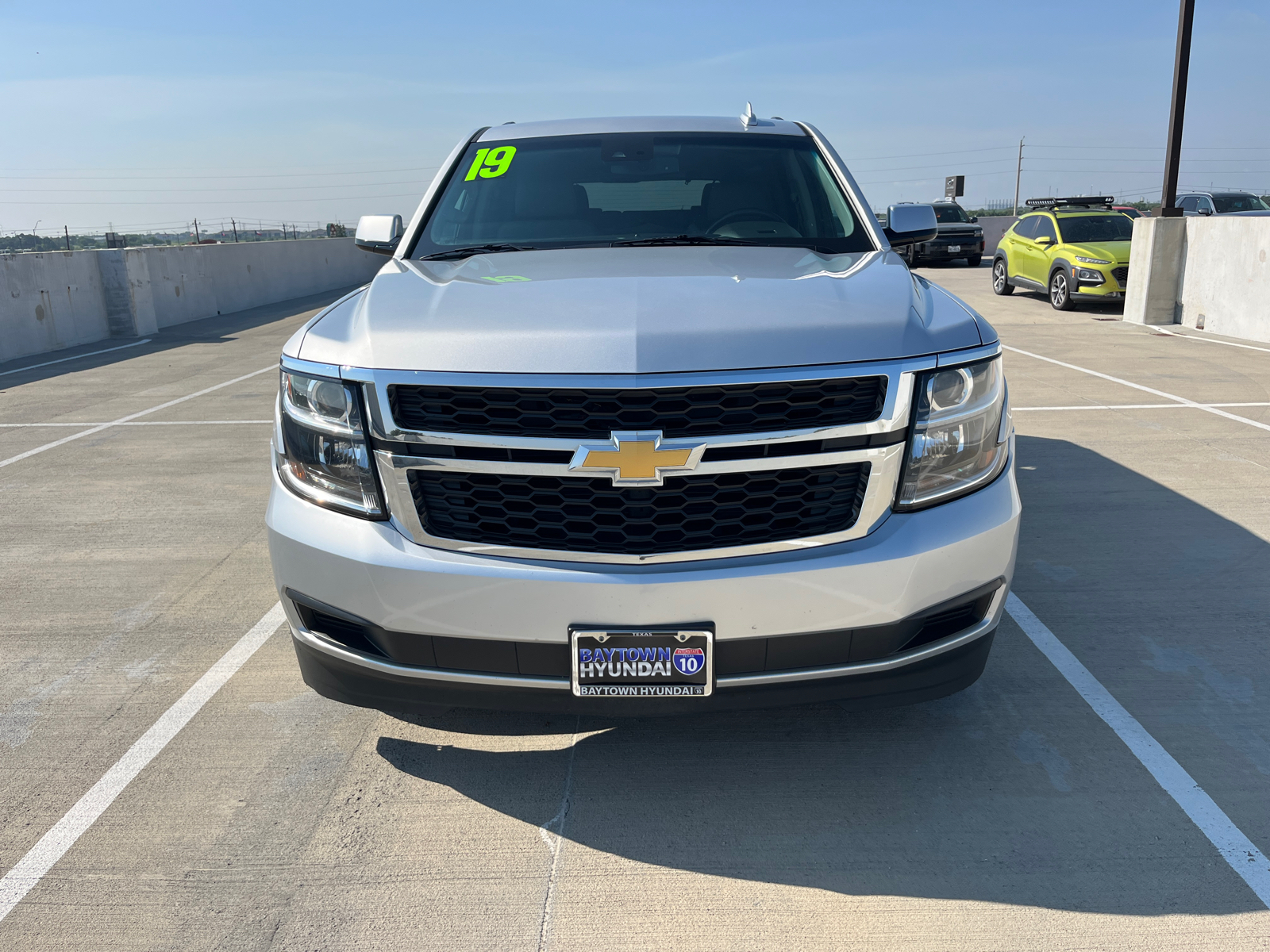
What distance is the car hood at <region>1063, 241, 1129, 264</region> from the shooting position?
15.4 m

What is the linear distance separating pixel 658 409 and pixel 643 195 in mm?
1854

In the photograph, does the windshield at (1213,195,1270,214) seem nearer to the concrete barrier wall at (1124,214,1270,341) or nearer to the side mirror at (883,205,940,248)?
the concrete barrier wall at (1124,214,1270,341)

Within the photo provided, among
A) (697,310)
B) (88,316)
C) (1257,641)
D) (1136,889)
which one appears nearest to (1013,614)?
(1257,641)

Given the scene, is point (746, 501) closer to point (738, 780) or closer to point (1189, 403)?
point (738, 780)

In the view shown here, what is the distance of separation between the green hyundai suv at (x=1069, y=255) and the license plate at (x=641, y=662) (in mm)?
14852

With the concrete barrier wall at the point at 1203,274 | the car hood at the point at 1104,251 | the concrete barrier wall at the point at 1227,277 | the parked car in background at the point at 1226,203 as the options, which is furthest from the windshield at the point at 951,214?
the concrete barrier wall at the point at 1227,277

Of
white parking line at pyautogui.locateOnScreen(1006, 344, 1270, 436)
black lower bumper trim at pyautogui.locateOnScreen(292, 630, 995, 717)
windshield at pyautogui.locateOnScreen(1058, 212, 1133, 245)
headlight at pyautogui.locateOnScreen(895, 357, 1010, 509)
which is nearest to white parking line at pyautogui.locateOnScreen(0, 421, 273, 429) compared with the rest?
white parking line at pyautogui.locateOnScreen(1006, 344, 1270, 436)

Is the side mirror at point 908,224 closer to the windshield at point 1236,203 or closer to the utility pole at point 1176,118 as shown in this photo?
the utility pole at point 1176,118

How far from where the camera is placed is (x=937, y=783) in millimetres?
2742

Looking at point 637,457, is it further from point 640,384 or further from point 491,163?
point 491,163

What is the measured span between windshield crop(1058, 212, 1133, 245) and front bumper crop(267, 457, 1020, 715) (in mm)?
15810

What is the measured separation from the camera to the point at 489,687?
2.38 metres

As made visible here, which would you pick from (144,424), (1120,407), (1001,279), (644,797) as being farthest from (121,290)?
(644,797)

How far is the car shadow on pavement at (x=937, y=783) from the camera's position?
2.38 m
